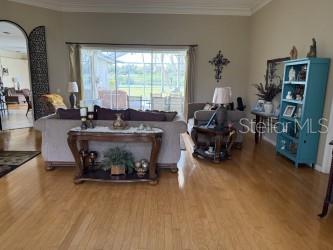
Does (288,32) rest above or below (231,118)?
above

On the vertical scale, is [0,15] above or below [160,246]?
above

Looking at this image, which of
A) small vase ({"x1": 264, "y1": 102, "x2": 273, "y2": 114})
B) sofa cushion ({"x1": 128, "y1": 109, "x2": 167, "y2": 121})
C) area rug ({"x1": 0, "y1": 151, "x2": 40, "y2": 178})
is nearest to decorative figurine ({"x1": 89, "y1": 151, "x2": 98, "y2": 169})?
sofa cushion ({"x1": 128, "y1": 109, "x2": 167, "y2": 121})

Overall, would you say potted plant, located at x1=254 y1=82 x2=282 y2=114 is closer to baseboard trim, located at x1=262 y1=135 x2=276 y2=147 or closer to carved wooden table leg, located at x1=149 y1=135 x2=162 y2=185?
baseboard trim, located at x1=262 y1=135 x2=276 y2=147

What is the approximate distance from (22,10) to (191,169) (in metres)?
5.87

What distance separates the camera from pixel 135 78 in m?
7.17

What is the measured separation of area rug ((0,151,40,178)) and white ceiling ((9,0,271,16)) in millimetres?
4048

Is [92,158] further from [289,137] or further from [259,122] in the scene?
[259,122]

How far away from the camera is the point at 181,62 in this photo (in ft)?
23.2

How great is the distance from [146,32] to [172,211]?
5.47 m

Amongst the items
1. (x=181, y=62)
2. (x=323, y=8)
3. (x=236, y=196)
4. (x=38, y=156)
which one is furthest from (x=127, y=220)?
(x=181, y=62)

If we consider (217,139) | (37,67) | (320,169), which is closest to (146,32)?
(37,67)

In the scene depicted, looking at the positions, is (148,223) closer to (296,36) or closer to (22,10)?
(296,36)

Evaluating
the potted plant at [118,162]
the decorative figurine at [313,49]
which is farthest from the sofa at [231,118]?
the potted plant at [118,162]

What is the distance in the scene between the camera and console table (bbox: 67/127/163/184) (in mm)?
3062
